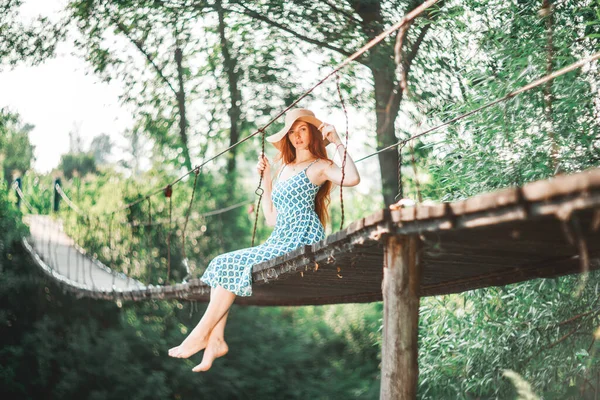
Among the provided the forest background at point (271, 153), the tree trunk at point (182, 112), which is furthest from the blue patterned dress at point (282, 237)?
the tree trunk at point (182, 112)

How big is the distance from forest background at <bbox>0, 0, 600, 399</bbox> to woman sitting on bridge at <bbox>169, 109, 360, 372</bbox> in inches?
28.0

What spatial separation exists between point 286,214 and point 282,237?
97mm

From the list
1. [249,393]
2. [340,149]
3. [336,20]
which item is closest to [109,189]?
[249,393]

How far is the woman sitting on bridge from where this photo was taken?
2.88m

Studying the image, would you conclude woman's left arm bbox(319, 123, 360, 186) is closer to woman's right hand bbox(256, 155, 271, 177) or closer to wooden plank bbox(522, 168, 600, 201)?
woman's right hand bbox(256, 155, 271, 177)

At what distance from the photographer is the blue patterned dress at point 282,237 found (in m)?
2.88

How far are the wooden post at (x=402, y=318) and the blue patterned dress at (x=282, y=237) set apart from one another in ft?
2.91

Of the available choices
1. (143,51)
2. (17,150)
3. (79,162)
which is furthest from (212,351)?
(79,162)

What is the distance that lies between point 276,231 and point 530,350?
203 centimetres

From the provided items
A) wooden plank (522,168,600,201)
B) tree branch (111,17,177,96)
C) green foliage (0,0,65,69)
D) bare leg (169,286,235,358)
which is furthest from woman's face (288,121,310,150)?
green foliage (0,0,65,69)

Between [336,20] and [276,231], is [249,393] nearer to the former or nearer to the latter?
[336,20]

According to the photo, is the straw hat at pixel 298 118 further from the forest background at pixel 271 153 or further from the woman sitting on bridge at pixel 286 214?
the forest background at pixel 271 153

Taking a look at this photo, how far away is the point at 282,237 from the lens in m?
3.05

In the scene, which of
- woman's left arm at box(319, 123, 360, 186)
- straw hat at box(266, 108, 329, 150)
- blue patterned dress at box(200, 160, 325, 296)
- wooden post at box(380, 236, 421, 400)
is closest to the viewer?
wooden post at box(380, 236, 421, 400)
